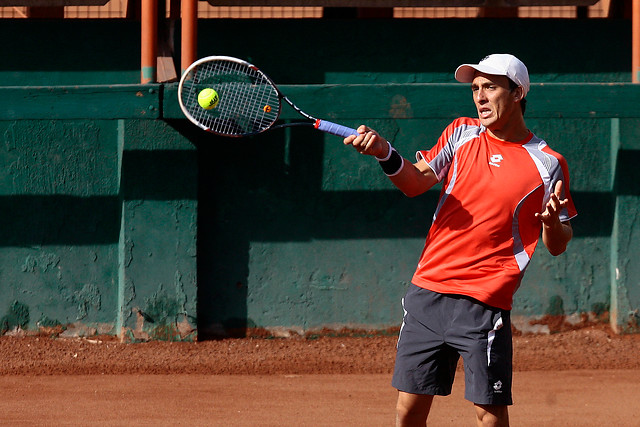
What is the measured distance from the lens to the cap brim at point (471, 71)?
3480 millimetres

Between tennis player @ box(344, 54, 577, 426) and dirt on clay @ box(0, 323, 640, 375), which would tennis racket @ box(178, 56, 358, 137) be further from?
dirt on clay @ box(0, 323, 640, 375)

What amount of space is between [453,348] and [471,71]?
1.22 metres

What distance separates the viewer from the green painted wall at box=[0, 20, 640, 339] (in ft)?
22.4

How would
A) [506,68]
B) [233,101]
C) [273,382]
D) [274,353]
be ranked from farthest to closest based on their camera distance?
[274,353], [273,382], [233,101], [506,68]

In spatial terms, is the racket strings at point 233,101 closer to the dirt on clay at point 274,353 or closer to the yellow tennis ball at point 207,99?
the yellow tennis ball at point 207,99

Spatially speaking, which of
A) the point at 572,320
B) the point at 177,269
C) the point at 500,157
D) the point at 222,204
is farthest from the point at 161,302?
the point at 500,157

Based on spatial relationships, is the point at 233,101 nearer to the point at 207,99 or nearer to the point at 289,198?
the point at 207,99

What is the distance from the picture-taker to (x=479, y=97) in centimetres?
358

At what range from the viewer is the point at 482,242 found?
11.6 ft

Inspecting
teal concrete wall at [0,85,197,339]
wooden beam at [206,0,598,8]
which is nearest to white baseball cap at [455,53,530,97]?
wooden beam at [206,0,598,8]

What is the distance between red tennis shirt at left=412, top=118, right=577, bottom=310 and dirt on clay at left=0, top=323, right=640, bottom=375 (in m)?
2.87

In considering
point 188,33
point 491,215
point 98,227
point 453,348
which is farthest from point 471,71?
point 98,227

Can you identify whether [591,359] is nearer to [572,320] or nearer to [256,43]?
[572,320]

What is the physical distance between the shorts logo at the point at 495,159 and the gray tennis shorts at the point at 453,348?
58 cm
